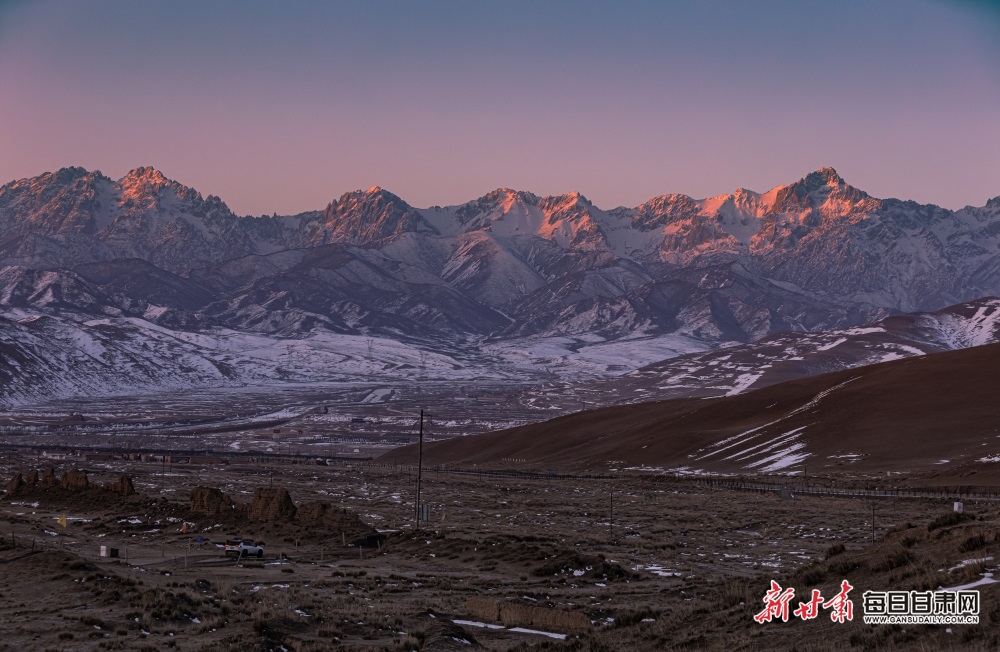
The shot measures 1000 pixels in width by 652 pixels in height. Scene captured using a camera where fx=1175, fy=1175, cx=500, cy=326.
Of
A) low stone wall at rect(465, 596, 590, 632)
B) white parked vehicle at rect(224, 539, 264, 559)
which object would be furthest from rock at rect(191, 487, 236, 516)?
low stone wall at rect(465, 596, 590, 632)

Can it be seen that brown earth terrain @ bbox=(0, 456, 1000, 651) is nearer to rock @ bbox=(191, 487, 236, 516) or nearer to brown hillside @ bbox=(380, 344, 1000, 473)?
rock @ bbox=(191, 487, 236, 516)

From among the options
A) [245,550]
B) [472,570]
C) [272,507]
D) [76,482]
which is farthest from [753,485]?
[245,550]

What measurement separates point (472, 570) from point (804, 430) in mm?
102051

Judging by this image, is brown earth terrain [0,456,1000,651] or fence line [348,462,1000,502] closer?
brown earth terrain [0,456,1000,651]

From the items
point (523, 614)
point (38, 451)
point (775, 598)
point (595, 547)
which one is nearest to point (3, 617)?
point (523, 614)

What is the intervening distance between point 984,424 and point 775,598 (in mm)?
116385

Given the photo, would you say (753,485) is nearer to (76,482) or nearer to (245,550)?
(76,482)

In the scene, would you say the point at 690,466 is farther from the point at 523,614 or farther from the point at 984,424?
the point at 523,614

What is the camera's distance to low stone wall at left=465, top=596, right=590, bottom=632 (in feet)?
103

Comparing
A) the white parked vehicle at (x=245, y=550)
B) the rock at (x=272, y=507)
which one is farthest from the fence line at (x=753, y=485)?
the white parked vehicle at (x=245, y=550)

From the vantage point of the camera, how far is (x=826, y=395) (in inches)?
6284

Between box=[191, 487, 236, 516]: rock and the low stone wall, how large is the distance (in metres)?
37.5

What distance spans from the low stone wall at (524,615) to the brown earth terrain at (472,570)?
2.3 inches

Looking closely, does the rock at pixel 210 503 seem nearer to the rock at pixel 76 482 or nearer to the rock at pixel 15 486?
the rock at pixel 76 482
